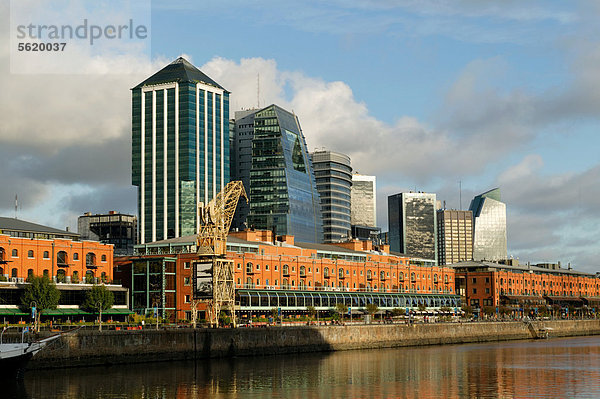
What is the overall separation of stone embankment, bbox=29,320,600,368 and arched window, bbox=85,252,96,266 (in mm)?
Result: 42758

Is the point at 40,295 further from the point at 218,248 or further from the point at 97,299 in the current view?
the point at 218,248

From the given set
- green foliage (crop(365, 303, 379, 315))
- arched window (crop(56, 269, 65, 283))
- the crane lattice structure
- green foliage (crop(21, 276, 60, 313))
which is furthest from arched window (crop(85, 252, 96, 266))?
green foliage (crop(365, 303, 379, 315))

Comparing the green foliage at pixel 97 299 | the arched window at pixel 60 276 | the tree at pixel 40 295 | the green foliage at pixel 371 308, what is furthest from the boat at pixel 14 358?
the green foliage at pixel 371 308

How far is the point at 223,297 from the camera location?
127812 millimetres

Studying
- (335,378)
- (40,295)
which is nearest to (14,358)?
(335,378)

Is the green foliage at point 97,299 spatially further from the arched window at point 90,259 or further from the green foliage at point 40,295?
the arched window at point 90,259

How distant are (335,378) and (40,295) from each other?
184 ft

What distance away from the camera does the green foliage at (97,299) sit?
13600 cm

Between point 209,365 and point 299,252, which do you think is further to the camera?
point 299,252

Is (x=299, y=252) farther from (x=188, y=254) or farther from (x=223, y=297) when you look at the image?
(x=223, y=297)

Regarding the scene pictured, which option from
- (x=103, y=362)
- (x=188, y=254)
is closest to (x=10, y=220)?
(x=188, y=254)

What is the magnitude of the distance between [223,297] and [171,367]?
25.3 metres

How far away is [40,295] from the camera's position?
128 meters

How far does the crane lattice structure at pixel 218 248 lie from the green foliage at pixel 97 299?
18.3 m
